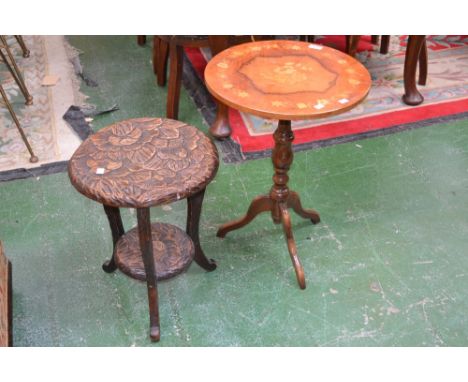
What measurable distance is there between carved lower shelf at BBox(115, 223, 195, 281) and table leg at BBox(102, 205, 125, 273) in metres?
0.03

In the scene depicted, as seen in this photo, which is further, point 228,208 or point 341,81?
point 228,208

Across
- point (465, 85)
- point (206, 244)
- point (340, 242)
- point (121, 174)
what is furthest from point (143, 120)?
point (465, 85)

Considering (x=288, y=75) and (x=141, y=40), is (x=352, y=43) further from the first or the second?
(x=288, y=75)

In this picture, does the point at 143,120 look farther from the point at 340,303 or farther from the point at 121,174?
the point at 340,303

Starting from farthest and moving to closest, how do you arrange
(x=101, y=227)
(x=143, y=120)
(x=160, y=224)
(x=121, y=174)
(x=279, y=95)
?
(x=101, y=227) < (x=160, y=224) < (x=143, y=120) < (x=279, y=95) < (x=121, y=174)

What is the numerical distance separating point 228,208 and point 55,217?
85 centimetres

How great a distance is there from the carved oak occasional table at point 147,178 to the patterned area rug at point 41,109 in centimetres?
104

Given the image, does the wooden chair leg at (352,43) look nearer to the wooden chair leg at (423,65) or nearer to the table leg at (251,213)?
the wooden chair leg at (423,65)

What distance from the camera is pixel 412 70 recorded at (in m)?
3.33

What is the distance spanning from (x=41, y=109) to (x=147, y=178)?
1963mm

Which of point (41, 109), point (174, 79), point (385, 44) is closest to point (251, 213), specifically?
point (174, 79)

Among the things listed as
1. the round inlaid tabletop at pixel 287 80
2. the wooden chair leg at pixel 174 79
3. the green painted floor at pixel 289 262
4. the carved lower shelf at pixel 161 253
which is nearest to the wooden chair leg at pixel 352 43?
the green painted floor at pixel 289 262

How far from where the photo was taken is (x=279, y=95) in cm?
→ 190

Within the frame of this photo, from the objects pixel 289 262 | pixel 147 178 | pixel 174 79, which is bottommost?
pixel 289 262
